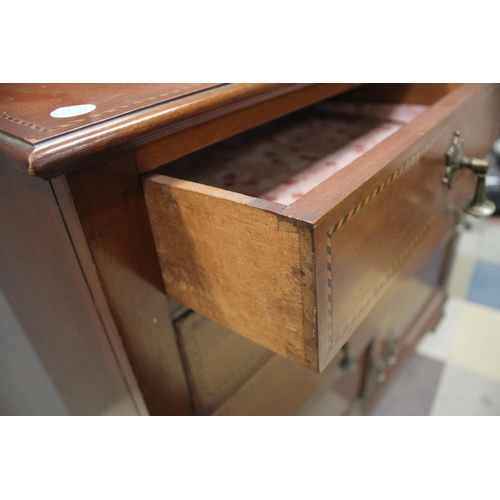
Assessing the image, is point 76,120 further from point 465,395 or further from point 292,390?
point 465,395

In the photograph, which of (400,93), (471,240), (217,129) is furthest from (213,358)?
A: (471,240)

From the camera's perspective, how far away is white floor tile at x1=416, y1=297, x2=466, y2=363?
43.6 inches

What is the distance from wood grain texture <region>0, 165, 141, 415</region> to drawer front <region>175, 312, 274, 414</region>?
0.08 metres

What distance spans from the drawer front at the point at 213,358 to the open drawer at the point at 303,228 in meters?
0.06

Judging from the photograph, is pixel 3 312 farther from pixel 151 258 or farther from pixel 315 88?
pixel 315 88

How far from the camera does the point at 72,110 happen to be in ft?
1.20

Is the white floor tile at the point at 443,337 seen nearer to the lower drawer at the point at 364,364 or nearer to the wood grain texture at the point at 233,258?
the lower drawer at the point at 364,364

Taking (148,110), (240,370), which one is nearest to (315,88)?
(148,110)

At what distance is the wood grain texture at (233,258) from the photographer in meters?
0.32

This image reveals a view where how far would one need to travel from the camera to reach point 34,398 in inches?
20.7

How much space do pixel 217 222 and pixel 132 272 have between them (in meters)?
0.12

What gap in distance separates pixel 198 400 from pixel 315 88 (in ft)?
1.36

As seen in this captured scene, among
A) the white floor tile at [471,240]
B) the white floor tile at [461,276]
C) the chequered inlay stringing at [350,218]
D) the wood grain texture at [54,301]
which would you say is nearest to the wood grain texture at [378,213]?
the chequered inlay stringing at [350,218]

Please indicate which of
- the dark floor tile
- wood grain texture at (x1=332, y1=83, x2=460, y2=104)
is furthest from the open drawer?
the dark floor tile
